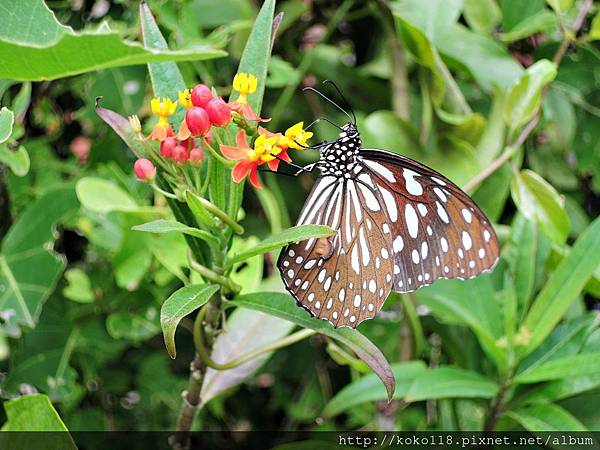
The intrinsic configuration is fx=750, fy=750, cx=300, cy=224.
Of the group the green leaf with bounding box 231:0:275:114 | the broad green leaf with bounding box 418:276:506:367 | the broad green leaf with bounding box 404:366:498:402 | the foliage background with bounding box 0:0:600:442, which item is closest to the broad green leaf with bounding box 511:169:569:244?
the foliage background with bounding box 0:0:600:442

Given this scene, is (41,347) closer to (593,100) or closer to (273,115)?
(273,115)

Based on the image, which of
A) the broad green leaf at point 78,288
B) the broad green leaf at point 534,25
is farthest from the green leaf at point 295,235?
the broad green leaf at point 534,25

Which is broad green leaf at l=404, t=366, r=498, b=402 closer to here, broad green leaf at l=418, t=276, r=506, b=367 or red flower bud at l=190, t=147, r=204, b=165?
broad green leaf at l=418, t=276, r=506, b=367

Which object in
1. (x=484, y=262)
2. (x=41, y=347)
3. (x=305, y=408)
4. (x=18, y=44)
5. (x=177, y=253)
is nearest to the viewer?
(x=18, y=44)

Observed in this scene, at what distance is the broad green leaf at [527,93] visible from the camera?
112cm

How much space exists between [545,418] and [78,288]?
29.8 inches

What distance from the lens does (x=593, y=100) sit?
4.77 feet

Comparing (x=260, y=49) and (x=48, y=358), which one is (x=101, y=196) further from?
(x=260, y=49)

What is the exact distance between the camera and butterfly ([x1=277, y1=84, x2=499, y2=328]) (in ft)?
2.81

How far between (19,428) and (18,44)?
475mm

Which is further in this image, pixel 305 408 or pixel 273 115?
pixel 305 408

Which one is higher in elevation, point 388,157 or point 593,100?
point 388,157

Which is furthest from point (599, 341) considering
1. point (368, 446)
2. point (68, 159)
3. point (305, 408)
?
point (68, 159)

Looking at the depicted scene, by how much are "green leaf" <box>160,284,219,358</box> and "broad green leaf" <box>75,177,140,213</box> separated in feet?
1.35
